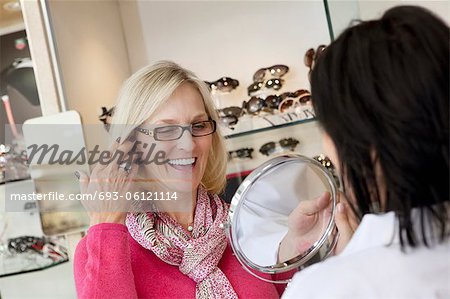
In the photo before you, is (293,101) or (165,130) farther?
(293,101)

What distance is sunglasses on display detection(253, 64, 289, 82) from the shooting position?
5.12 ft

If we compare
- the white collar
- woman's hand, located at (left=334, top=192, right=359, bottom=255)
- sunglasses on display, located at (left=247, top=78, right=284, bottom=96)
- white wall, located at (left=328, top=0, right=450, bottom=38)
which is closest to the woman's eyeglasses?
woman's hand, located at (left=334, top=192, right=359, bottom=255)

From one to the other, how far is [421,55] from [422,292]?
19 cm

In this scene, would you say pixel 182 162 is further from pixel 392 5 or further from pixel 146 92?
pixel 392 5

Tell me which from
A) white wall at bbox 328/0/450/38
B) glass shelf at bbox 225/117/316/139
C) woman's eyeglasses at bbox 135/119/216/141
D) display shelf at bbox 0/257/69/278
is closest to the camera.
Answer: woman's eyeglasses at bbox 135/119/216/141

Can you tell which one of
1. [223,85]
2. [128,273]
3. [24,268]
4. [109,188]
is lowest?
[24,268]

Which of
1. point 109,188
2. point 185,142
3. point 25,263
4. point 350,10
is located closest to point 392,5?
point 350,10

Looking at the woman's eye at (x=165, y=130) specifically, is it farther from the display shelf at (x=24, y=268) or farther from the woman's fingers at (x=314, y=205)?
the display shelf at (x=24, y=268)

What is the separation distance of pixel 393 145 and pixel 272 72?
1166mm

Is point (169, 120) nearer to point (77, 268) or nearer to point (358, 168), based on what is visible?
point (77, 268)

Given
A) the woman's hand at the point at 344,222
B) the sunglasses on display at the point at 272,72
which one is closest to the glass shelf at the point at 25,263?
the sunglasses on display at the point at 272,72

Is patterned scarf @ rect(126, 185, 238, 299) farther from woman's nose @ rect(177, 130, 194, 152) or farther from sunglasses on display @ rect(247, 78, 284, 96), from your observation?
sunglasses on display @ rect(247, 78, 284, 96)

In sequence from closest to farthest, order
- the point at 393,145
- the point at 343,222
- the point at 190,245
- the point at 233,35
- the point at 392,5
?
the point at 393,145 → the point at 343,222 → the point at 190,245 → the point at 392,5 → the point at 233,35

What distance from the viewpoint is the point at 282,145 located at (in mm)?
1495
